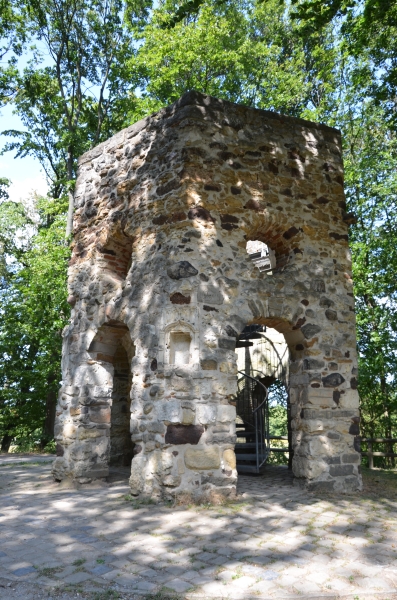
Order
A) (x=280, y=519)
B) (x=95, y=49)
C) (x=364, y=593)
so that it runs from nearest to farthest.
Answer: (x=364, y=593) < (x=280, y=519) < (x=95, y=49)

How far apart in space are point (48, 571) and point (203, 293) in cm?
323

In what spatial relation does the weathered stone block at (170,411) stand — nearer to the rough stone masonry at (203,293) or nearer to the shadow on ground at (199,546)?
the rough stone masonry at (203,293)

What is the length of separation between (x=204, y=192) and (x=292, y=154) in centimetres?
164

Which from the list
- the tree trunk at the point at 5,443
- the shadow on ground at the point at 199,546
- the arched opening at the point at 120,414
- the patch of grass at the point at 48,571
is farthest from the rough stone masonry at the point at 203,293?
the tree trunk at the point at 5,443

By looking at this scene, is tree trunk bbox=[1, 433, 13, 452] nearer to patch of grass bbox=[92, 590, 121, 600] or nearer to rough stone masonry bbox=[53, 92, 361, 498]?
rough stone masonry bbox=[53, 92, 361, 498]

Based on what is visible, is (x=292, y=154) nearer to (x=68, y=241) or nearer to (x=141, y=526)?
(x=141, y=526)

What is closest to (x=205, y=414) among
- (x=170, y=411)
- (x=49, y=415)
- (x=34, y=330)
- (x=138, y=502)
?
(x=170, y=411)

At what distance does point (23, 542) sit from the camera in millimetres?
3734

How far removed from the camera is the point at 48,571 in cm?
310

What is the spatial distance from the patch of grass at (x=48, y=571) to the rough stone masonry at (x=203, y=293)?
195cm

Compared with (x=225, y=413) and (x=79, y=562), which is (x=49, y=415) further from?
(x=79, y=562)

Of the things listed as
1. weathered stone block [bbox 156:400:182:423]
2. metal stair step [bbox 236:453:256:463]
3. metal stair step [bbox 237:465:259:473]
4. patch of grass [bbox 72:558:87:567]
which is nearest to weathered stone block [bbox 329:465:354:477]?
metal stair step [bbox 237:465:259:473]

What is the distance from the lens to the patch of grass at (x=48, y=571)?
3.05m

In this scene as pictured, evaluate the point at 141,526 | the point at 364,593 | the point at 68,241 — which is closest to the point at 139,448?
the point at 141,526
